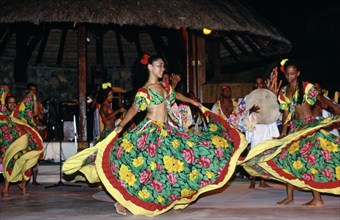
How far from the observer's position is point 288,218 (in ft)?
21.2

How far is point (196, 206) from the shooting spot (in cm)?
761

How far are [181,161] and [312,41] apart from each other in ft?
49.8

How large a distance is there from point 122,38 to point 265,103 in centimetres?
849

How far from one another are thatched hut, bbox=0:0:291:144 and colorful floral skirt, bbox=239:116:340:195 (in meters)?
4.75

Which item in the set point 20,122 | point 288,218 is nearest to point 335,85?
point 20,122

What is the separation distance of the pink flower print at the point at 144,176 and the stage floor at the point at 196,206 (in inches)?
14.5

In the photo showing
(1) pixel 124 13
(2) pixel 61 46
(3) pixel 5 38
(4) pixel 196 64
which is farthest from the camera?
(2) pixel 61 46

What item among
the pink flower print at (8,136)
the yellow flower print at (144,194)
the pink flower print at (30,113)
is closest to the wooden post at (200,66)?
the pink flower print at (30,113)

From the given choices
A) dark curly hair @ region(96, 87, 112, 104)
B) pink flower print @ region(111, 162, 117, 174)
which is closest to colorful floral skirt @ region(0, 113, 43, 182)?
dark curly hair @ region(96, 87, 112, 104)

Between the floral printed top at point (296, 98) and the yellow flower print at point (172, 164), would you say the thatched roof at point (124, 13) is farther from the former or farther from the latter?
the yellow flower print at point (172, 164)

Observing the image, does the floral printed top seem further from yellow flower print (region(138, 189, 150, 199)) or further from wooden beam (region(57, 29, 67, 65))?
wooden beam (region(57, 29, 67, 65))

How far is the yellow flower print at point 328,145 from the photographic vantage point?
7.39 meters

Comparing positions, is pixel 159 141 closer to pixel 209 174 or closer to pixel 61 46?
pixel 209 174

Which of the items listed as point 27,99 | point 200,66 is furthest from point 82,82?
point 200,66
